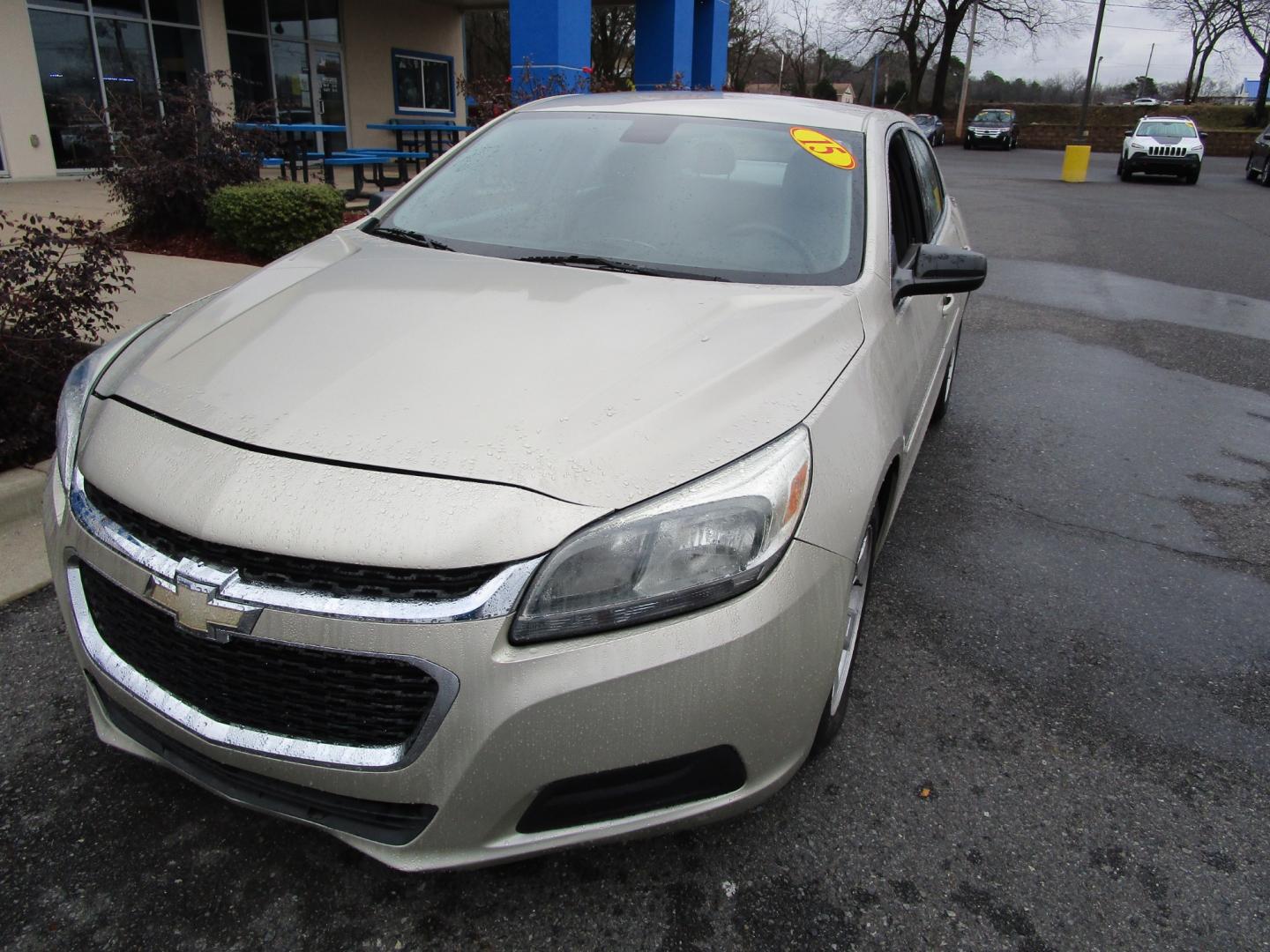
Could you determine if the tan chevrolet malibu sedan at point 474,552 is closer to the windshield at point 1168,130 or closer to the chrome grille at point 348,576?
the chrome grille at point 348,576

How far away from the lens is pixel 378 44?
20141 mm

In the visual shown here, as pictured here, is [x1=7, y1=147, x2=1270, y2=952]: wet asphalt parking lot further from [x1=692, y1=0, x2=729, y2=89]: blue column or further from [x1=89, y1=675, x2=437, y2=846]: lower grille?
[x1=692, y1=0, x2=729, y2=89]: blue column

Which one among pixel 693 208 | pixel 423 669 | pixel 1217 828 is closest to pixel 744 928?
pixel 423 669

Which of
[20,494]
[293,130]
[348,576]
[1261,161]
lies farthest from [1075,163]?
[348,576]

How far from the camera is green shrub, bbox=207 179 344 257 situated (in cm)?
792

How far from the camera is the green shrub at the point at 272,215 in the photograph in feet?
26.0

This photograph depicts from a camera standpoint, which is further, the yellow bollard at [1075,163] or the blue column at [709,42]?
the yellow bollard at [1075,163]

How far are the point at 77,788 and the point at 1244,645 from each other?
363cm

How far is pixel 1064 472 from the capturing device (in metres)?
4.68

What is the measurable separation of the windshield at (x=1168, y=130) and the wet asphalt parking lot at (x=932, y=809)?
972 inches

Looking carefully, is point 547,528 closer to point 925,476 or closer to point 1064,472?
point 925,476

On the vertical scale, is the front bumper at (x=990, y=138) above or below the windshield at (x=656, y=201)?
above

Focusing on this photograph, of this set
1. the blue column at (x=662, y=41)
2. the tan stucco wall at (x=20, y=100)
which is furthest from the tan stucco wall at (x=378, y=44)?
the tan stucco wall at (x=20, y=100)

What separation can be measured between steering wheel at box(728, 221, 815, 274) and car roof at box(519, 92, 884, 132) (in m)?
0.62
